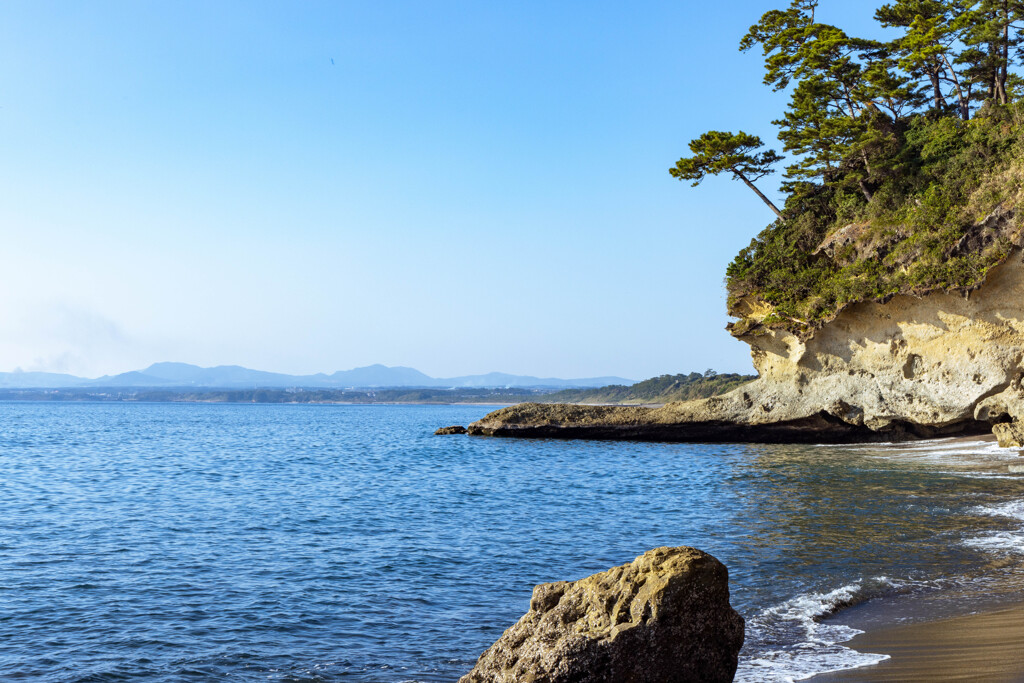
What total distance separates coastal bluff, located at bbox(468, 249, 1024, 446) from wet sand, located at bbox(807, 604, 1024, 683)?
71.3ft

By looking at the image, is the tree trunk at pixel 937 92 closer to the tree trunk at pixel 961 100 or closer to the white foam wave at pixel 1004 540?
the tree trunk at pixel 961 100

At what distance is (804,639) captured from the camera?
27.7ft

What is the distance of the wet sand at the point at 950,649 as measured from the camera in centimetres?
673

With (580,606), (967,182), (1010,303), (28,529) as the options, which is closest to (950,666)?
(580,606)

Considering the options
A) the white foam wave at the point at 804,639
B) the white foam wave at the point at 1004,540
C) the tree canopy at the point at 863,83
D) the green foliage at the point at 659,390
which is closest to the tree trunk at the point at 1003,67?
the tree canopy at the point at 863,83

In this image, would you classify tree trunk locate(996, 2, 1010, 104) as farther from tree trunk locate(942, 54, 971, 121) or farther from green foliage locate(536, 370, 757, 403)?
green foliage locate(536, 370, 757, 403)

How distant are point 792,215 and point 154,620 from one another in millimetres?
35884

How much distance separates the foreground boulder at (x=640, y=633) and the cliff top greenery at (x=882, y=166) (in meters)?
25.0

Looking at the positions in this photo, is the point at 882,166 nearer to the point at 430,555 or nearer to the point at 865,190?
the point at 865,190

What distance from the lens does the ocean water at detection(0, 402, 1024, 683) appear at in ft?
27.9

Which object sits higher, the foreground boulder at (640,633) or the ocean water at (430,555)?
the foreground boulder at (640,633)

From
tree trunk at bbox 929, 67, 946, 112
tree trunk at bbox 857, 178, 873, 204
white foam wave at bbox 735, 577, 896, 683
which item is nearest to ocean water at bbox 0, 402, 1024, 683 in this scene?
white foam wave at bbox 735, 577, 896, 683

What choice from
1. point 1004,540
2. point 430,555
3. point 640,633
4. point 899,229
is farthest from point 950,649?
point 899,229

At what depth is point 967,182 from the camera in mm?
29375
